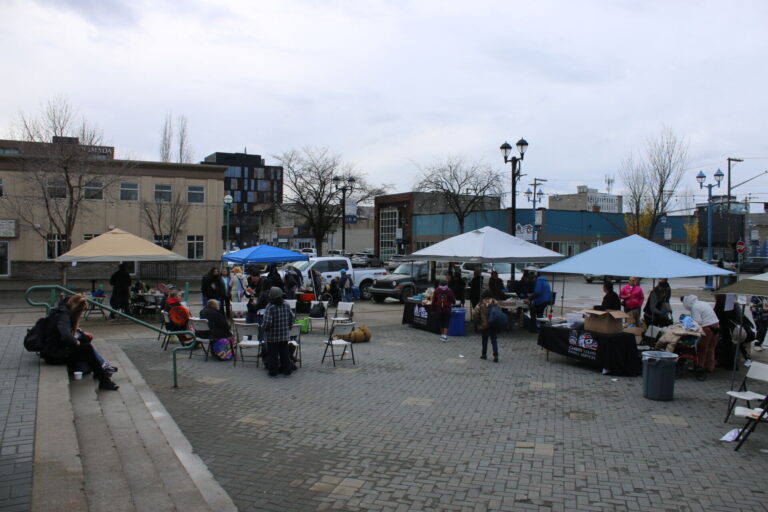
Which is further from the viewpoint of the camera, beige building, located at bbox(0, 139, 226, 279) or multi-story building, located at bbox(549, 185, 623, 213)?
multi-story building, located at bbox(549, 185, 623, 213)

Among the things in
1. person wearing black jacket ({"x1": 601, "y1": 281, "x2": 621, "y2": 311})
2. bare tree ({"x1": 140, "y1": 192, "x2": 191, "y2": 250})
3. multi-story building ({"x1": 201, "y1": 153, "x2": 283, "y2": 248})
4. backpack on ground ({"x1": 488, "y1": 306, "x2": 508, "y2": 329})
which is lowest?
backpack on ground ({"x1": 488, "y1": 306, "x2": 508, "y2": 329})

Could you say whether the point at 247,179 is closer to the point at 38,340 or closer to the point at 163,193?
the point at 163,193

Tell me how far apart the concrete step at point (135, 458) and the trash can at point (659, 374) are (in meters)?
6.63

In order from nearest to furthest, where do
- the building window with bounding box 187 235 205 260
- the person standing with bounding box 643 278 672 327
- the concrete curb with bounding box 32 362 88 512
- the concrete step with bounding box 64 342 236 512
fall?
the concrete curb with bounding box 32 362 88 512 < the concrete step with bounding box 64 342 236 512 < the person standing with bounding box 643 278 672 327 < the building window with bounding box 187 235 205 260

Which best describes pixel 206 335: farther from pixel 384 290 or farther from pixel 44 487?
pixel 384 290

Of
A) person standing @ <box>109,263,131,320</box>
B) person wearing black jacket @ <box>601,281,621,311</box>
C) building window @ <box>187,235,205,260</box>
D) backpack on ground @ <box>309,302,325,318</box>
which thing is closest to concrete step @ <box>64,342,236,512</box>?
backpack on ground @ <box>309,302,325,318</box>

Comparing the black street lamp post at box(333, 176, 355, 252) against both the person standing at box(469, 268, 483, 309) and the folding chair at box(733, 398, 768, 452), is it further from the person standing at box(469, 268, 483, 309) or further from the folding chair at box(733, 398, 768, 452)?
the folding chair at box(733, 398, 768, 452)

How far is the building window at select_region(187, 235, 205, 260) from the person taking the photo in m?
38.2

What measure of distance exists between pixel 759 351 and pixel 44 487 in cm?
1484

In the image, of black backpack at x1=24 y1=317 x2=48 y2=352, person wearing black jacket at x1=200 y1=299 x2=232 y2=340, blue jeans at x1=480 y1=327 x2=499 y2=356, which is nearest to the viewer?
black backpack at x1=24 y1=317 x2=48 y2=352

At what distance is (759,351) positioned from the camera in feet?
45.7

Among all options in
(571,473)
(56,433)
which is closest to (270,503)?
(56,433)

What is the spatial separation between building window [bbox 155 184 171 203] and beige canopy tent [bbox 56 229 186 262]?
20.5 metres

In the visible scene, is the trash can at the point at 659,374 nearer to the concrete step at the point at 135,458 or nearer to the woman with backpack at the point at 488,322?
the woman with backpack at the point at 488,322
